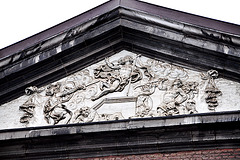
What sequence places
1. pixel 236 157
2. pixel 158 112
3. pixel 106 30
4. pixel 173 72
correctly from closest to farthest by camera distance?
pixel 236 157
pixel 158 112
pixel 173 72
pixel 106 30

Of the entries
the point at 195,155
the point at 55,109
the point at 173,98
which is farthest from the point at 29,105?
the point at 195,155

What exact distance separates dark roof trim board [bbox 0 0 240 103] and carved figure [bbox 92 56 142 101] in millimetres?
281

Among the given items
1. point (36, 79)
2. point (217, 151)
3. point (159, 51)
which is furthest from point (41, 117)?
point (217, 151)

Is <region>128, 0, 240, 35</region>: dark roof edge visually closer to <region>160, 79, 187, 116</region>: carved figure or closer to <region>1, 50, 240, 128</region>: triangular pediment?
<region>1, 50, 240, 128</region>: triangular pediment

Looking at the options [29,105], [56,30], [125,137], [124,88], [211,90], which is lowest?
[125,137]

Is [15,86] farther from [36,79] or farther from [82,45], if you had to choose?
[82,45]

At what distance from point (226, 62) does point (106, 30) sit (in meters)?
2.22

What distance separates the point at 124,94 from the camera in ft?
30.5

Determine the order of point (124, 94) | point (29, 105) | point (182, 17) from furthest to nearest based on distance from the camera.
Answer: point (182, 17)
point (29, 105)
point (124, 94)

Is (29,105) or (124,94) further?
(29,105)

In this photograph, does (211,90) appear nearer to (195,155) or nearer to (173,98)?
(173,98)

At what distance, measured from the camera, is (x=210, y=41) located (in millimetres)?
9352

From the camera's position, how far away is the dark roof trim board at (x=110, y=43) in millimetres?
9461

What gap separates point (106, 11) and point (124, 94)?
1.78 m
